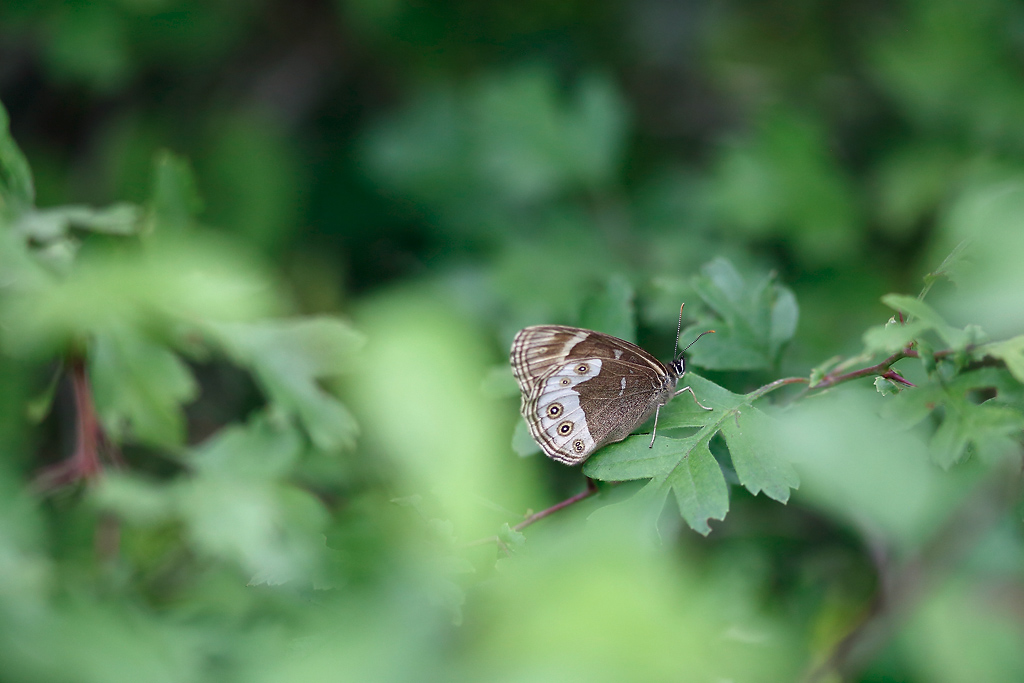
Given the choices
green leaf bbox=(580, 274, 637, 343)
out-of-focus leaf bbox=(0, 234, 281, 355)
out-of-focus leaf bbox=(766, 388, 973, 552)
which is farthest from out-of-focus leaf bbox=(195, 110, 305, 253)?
out-of-focus leaf bbox=(766, 388, 973, 552)

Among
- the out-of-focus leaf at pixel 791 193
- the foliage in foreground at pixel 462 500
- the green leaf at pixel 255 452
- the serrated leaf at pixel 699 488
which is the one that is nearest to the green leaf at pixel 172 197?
the foliage in foreground at pixel 462 500

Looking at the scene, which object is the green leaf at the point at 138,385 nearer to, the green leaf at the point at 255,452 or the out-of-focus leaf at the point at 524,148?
the green leaf at the point at 255,452

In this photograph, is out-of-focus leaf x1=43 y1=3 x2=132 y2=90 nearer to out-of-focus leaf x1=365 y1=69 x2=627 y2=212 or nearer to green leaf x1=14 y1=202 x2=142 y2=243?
out-of-focus leaf x1=365 y1=69 x2=627 y2=212

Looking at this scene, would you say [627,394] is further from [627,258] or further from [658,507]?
[627,258]

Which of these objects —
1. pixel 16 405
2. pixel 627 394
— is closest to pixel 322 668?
pixel 627 394

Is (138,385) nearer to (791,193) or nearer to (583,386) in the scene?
(583,386)

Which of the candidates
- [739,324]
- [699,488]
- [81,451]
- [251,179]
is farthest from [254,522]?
[251,179]

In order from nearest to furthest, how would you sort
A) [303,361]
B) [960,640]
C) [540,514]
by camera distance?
[540,514]
[960,640]
[303,361]
